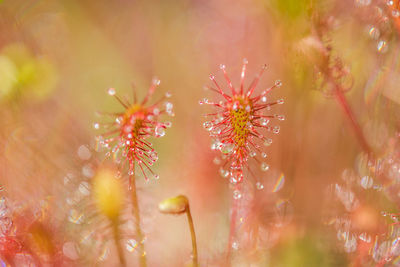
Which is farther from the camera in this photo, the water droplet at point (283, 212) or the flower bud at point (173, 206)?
the water droplet at point (283, 212)

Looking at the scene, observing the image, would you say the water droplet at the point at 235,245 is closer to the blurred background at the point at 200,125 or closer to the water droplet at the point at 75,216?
the blurred background at the point at 200,125

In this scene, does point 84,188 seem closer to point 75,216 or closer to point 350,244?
point 75,216

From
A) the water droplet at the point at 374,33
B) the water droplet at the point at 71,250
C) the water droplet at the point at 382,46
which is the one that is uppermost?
the water droplet at the point at 374,33

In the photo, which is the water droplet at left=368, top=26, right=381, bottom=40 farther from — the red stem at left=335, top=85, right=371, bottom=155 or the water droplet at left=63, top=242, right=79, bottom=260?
the water droplet at left=63, top=242, right=79, bottom=260

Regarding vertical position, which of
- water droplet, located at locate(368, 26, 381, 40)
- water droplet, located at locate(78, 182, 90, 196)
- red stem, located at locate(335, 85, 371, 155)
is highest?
water droplet, located at locate(368, 26, 381, 40)

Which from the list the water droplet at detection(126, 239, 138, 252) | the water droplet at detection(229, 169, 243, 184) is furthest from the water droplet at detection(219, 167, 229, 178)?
the water droplet at detection(126, 239, 138, 252)

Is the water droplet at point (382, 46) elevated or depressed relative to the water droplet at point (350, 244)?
elevated

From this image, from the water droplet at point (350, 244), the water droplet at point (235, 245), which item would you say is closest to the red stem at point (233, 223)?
the water droplet at point (235, 245)

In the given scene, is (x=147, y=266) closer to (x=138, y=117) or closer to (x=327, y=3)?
(x=138, y=117)
